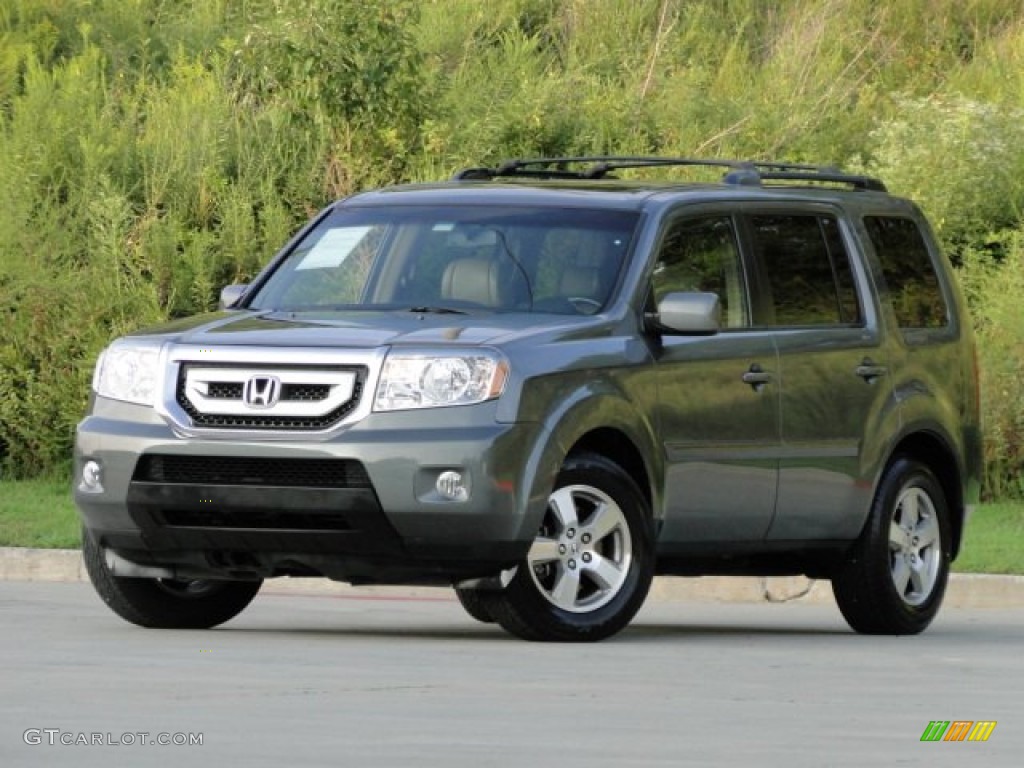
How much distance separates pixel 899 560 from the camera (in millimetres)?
13680

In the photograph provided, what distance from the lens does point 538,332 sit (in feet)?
38.3

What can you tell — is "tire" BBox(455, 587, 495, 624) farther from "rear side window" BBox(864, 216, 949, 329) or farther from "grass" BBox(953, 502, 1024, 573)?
"grass" BBox(953, 502, 1024, 573)

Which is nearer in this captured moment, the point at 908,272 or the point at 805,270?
the point at 805,270

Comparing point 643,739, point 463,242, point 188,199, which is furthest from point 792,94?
point 643,739

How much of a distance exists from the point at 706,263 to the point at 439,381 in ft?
6.39

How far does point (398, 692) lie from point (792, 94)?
17786 millimetres

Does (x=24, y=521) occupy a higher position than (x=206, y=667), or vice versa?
(x=206, y=667)

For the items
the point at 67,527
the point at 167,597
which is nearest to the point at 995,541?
the point at 67,527

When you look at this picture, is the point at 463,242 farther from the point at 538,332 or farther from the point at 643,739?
the point at 643,739

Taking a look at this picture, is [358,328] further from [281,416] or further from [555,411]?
[555,411]

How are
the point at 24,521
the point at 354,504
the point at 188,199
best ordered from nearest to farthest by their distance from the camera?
the point at 354,504 < the point at 24,521 < the point at 188,199

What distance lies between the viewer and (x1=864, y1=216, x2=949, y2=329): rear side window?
13883 millimetres

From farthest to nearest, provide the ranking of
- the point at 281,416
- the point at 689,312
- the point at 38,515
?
1. the point at 38,515
2. the point at 689,312
3. the point at 281,416

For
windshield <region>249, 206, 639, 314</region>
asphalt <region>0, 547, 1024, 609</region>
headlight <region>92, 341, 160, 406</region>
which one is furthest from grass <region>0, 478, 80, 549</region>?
headlight <region>92, 341, 160, 406</region>
